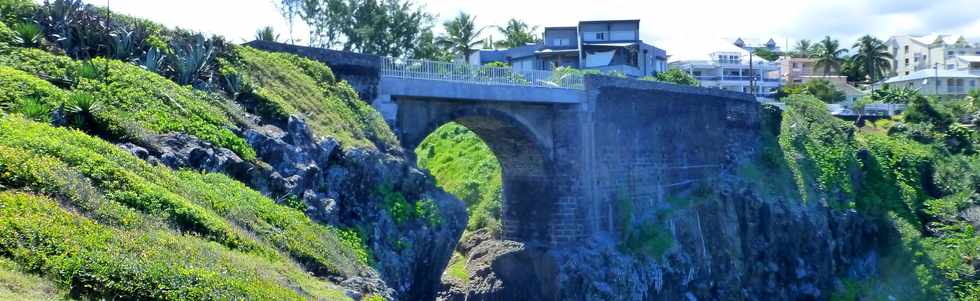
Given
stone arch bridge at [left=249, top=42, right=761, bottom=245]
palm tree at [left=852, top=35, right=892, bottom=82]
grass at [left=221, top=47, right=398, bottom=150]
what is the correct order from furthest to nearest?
palm tree at [left=852, top=35, right=892, bottom=82] → stone arch bridge at [left=249, top=42, right=761, bottom=245] → grass at [left=221, top=47, right=398, bottom=150]

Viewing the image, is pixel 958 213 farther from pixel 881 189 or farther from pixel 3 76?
pixel 3 76

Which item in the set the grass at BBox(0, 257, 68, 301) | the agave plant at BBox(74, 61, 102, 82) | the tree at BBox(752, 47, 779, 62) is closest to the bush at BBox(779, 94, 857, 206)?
the agave plant at BBox(74, 61, 102, 82)

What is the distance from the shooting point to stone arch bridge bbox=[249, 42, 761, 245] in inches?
923

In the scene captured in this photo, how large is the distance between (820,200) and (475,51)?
2361 cm

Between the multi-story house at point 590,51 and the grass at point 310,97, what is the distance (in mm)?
31662

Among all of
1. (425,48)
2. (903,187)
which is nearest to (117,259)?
(425,48)

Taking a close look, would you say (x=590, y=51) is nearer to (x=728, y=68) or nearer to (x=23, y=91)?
(x=728, y=68)

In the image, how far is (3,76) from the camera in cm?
1351

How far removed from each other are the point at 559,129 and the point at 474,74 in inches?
178

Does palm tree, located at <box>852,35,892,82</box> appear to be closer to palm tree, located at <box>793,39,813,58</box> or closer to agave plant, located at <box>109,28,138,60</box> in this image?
palm tree, located at <box>793,39,813,58</box>

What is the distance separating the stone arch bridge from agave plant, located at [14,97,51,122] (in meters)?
7.68

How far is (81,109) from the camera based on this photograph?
532 inches

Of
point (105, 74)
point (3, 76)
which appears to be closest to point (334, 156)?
point (105, 74)

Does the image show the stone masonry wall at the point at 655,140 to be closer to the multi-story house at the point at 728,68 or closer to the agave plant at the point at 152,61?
the agave plant at the point at 152,61
